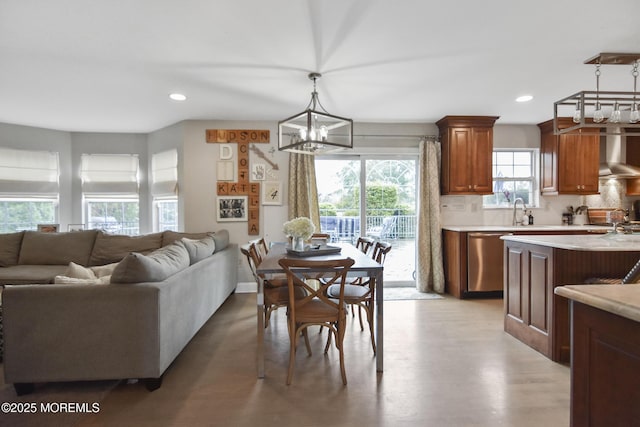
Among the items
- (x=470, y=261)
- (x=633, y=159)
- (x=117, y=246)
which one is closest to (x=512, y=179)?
(x=470, y=261)

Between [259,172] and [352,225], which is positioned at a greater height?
[259,172]

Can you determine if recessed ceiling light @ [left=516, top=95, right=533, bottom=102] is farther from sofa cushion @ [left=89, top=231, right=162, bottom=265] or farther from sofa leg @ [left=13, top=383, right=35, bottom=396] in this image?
sofa leg @ [left=13, top=383, right=35, bottom=396]

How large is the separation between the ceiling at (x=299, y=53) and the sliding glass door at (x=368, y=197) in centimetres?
94

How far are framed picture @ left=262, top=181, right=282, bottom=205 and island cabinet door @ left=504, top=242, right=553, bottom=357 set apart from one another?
2.95m

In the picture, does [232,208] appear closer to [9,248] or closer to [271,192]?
[271,192]

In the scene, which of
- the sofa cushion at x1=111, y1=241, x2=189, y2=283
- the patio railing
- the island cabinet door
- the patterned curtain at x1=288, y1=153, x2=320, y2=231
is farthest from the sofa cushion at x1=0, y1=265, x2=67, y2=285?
the island cabinet door

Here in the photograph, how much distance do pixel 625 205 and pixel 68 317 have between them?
7.12 m

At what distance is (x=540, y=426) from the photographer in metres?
1.77

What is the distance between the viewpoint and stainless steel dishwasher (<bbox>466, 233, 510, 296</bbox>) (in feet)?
13.8

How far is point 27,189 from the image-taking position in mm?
4707

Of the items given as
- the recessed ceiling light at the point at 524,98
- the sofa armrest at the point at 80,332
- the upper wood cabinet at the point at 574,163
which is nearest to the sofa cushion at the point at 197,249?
the sofa armrest at the point at 80,332

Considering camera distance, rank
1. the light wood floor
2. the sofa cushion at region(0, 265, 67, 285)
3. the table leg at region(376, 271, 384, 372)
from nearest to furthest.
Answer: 1. the light wood floor
2. the table leg at region(376, 271, 384, 372)
3. the sofa cushion at region(0, 265, 67, 285)

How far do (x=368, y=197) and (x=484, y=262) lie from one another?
72.3 inches

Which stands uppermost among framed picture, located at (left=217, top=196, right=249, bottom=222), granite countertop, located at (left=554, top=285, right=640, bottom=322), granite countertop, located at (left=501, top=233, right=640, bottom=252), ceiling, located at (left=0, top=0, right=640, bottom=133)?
ceiling, located at (left=0, top=0, right=640, bottom=133)
